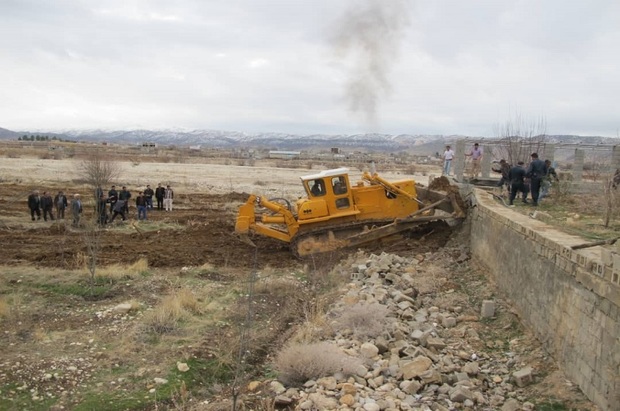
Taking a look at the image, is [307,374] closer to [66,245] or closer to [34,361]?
[34,361]

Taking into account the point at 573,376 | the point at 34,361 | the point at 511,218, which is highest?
the point at 511,218

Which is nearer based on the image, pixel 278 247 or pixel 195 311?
pixel 195 311

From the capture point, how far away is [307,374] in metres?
7.59

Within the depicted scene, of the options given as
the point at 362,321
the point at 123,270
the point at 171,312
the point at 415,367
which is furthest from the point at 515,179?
the point at 123,270

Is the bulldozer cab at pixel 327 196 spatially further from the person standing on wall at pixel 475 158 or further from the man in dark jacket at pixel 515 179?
the person standing on wall at pixel 475 158

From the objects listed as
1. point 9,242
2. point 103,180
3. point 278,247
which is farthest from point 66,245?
point 103,180

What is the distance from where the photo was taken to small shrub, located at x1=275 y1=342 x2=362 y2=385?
7.58 metres

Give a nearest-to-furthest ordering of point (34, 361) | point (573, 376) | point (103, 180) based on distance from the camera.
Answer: point (573, 376) → point (34, 361) → point (103, 180)

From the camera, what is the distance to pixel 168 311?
33.7ft

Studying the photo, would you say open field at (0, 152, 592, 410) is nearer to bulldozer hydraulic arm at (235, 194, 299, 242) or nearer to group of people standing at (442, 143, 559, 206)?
bulldozer hydraulic arm at (235, 194, 299, 242)

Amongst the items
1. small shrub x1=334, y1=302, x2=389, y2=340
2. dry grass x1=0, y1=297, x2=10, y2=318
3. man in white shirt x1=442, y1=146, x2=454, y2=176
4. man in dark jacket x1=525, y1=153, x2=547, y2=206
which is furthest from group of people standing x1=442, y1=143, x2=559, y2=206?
dry grass x1=0, y1=297, x2=10, y2=318

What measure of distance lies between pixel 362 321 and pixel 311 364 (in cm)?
173

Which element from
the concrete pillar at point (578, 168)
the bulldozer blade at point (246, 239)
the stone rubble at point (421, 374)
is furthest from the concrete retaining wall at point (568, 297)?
the concrete pillar at point (578, 168)

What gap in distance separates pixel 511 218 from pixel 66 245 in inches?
499
